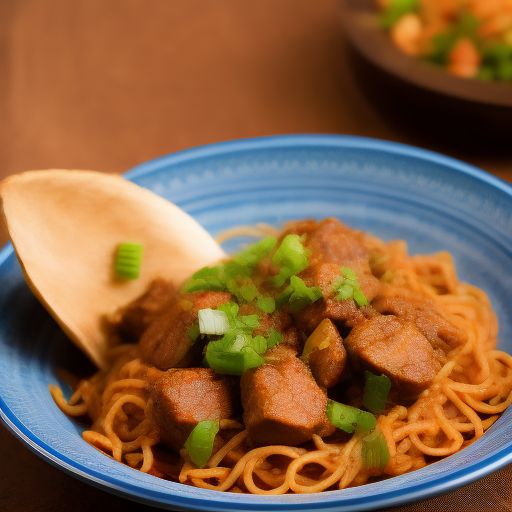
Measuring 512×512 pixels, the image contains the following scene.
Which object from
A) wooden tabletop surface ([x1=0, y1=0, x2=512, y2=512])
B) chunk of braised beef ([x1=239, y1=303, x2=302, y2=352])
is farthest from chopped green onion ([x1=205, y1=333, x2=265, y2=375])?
wooden tabletop surface ([x1=0, y1=0, x2=512, y2=512])

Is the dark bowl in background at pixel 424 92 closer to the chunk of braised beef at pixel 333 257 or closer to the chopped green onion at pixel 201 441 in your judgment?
the chunk of braised beef at pixel 333 257

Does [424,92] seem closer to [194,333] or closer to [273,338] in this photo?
[273,338]

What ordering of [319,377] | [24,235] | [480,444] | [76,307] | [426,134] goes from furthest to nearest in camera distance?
[426,134] < [76,307] < [24,235] < [319,377] < [480,444]

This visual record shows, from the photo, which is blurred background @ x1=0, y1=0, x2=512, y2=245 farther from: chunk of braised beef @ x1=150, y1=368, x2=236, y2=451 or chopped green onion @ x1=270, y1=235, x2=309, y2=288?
chunk of braised beef @ x1=150, y1=368, x2=236, y2=451

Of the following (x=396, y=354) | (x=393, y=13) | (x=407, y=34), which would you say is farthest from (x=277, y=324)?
(x=393, y=13)

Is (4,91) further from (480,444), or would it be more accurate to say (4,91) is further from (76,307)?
(480,444)

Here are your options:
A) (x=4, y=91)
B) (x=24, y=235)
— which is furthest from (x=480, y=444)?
(x=4, y=91)
